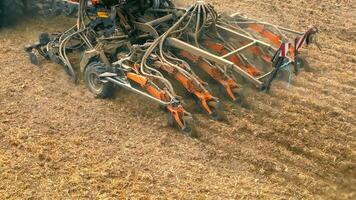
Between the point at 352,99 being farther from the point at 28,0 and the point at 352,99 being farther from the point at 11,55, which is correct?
the point at 28,0

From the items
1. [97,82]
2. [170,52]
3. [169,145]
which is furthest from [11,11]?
[169,145]

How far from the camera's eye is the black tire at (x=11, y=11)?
931 cm

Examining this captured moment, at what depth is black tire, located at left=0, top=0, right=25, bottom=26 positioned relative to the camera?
9.31 m

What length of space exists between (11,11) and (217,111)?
538cm

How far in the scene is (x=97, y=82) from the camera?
23.2 feet

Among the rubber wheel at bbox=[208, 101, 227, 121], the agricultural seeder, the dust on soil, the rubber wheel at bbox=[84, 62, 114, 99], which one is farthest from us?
the rubber wheel at bbox=[84, 62, 114, 99]

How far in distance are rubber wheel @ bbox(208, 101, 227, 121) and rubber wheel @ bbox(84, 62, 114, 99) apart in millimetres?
1576

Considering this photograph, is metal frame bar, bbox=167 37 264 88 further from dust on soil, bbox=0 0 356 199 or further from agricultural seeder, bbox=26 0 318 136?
dust on soil, bbox=0 0 356 199

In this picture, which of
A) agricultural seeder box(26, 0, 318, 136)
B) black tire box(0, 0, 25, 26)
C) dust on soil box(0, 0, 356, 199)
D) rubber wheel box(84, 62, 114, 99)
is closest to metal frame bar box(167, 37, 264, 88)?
agricultural seeder box(26, 0, 318, 136)

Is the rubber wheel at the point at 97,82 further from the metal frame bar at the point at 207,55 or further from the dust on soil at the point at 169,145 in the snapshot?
the metal frame bar at the point at 207,55

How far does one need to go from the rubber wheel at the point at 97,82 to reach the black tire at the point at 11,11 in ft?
10.6

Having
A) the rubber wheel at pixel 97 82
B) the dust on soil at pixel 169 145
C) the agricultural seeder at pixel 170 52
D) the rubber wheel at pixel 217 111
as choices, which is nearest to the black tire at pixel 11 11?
the agricultural seeder at pixel 170 52

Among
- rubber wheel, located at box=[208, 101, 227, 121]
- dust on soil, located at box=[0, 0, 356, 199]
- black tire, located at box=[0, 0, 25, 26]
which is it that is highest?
black tire, located at box=[0, 0, 25, 26]

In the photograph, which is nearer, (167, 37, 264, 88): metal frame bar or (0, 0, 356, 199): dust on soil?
(0, 0, 356, 199): dust on soil
